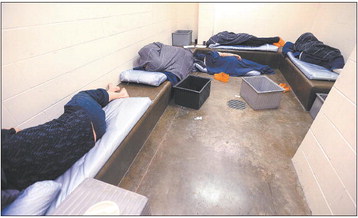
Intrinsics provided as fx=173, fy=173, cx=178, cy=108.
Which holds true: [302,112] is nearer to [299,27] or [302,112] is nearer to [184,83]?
[184,83]

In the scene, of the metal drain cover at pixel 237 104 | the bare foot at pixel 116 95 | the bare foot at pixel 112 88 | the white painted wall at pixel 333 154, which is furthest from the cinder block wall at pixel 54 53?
the white painted wall at pixel 333 154

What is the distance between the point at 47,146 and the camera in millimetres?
868

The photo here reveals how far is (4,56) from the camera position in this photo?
3.29 feet

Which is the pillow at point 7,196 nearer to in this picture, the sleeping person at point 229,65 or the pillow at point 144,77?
the pillow at point 144,77

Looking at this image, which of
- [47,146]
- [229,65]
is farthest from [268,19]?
[47,146]

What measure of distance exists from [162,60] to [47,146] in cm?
162

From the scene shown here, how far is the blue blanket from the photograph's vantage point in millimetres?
2961

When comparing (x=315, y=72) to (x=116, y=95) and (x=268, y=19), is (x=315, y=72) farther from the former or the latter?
(x=116, y=95)

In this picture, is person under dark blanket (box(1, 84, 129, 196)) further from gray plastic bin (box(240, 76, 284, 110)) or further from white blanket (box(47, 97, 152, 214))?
gray plastic bin (box(240, 76, 284, 110))

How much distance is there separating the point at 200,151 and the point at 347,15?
2.92 m

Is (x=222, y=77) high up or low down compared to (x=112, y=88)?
down

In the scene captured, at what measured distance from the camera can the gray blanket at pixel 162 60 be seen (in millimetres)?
2168

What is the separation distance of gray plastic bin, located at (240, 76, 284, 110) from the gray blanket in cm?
86

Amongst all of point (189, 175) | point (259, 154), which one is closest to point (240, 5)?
point (259, 154)
